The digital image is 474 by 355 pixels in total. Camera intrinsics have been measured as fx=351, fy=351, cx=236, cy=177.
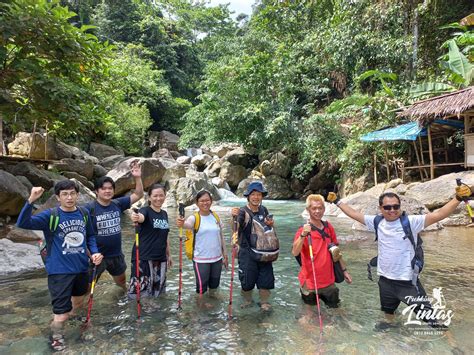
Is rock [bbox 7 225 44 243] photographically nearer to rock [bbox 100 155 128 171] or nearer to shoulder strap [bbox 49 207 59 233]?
shoulder strap [bbox 49 207 59 233]

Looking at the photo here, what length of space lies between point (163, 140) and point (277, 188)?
13736mm

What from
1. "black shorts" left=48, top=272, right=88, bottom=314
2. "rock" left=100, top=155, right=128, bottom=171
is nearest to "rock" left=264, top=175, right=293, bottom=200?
"rock" left=100, top=155, right=128, bottom=171

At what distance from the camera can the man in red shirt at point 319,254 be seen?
13.6 feet

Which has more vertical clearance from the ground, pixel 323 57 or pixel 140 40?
pixel 140 40

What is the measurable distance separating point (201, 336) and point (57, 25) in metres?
6.30

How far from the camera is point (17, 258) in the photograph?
22.9ft

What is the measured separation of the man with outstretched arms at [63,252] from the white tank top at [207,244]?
129cm

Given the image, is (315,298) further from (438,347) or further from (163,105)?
(163,105)

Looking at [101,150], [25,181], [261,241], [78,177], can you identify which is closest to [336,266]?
[261,241]

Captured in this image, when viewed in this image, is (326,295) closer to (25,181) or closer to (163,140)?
(25,181)

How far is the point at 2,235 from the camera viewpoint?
381 inches

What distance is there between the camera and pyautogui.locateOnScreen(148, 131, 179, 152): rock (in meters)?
32.2

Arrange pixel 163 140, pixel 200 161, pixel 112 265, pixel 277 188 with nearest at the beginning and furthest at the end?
pixel 112 265, pixel 277 188, pixel 200 161, pixel 163 140

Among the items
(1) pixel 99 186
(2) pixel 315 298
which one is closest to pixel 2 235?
(1) pixel 99 186
